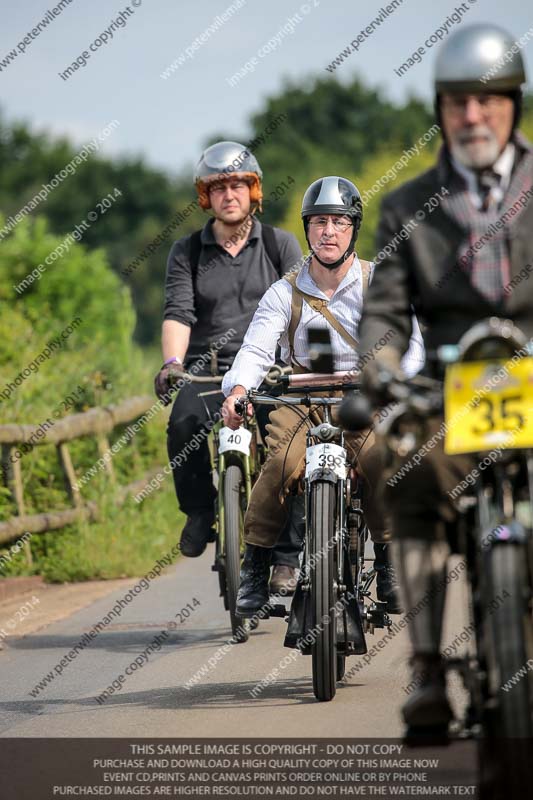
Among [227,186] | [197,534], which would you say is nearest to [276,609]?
[197,534]

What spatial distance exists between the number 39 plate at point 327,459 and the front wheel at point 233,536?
1.70 m

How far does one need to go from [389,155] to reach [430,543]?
70353 millimetres

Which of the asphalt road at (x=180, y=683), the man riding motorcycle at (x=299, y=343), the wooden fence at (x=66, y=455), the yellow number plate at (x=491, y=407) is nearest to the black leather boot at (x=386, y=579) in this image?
the man riding motorcycle at (x=299, y=343)

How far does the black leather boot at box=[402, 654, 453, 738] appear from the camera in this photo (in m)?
4.10

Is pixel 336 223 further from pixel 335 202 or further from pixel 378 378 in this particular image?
pixel 378 378

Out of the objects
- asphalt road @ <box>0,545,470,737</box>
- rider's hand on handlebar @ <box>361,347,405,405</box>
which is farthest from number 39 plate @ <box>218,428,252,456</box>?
rider's hand on handlebar @ <box>361,347,405,405</box>

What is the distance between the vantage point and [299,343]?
7262mm

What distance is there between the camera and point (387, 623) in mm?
6945

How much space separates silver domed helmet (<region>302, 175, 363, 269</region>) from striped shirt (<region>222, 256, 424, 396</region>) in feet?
0.43

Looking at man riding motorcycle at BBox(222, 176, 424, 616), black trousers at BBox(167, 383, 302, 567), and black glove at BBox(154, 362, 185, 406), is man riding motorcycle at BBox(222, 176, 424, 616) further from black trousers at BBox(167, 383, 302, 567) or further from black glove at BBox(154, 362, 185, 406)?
black trousers at BBox(167, 383, 302, 567)

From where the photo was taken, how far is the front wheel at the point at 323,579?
20.5 feet

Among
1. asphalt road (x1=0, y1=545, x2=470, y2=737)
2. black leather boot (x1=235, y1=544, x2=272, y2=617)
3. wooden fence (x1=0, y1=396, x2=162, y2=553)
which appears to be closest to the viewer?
asphalt road (x1=0, y1=545, x2=470, y2=737)

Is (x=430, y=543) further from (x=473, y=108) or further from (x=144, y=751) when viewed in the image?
(x=144, y=751)

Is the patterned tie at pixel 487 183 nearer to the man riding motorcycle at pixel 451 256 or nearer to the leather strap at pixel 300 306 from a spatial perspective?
the man riding motorcycle at pixel 451 256
